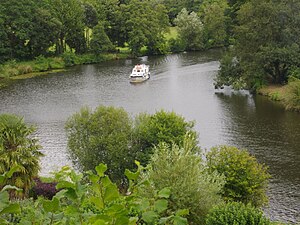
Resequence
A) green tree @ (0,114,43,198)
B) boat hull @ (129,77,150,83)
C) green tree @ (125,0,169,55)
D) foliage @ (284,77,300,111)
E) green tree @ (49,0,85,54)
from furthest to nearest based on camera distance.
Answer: green tree @ (125,0,169,55)
green tree @ (49,0,85,54)
boat hull @ (129,77,150,83)
foliage @ (284,77,300,111)
green tree @ (0,114,43,198)

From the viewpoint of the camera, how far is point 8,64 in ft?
211

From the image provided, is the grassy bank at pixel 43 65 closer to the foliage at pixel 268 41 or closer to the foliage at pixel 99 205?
the foliage at pixel 268 41

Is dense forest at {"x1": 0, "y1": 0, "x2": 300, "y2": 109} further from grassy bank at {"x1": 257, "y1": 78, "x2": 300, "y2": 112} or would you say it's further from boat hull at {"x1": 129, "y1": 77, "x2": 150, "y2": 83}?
boat hull at {"x1": 129, "y1": 77, "x2": 150, "y2": 83}

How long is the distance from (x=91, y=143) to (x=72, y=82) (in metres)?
31.8

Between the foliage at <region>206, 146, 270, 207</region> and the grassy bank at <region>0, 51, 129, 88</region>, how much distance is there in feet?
128

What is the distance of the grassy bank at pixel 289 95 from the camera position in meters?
42.1

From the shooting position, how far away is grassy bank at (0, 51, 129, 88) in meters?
61.2

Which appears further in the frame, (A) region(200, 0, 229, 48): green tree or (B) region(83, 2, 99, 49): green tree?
(A) region(200, 0, 229, 48): green tree

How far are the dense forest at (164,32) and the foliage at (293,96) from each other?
0.15 metres

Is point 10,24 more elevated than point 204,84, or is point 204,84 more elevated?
point 10,24

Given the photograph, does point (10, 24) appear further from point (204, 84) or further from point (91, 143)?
point (91, 143)

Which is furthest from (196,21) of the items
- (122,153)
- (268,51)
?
(122,153)

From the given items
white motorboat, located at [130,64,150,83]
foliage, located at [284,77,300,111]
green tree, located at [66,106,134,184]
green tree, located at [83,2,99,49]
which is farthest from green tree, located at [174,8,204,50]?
green tree, located at [66,106,134,184]

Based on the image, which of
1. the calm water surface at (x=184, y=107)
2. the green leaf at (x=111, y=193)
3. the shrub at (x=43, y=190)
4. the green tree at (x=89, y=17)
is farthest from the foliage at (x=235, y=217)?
the green tree at (x=89, y=17)
